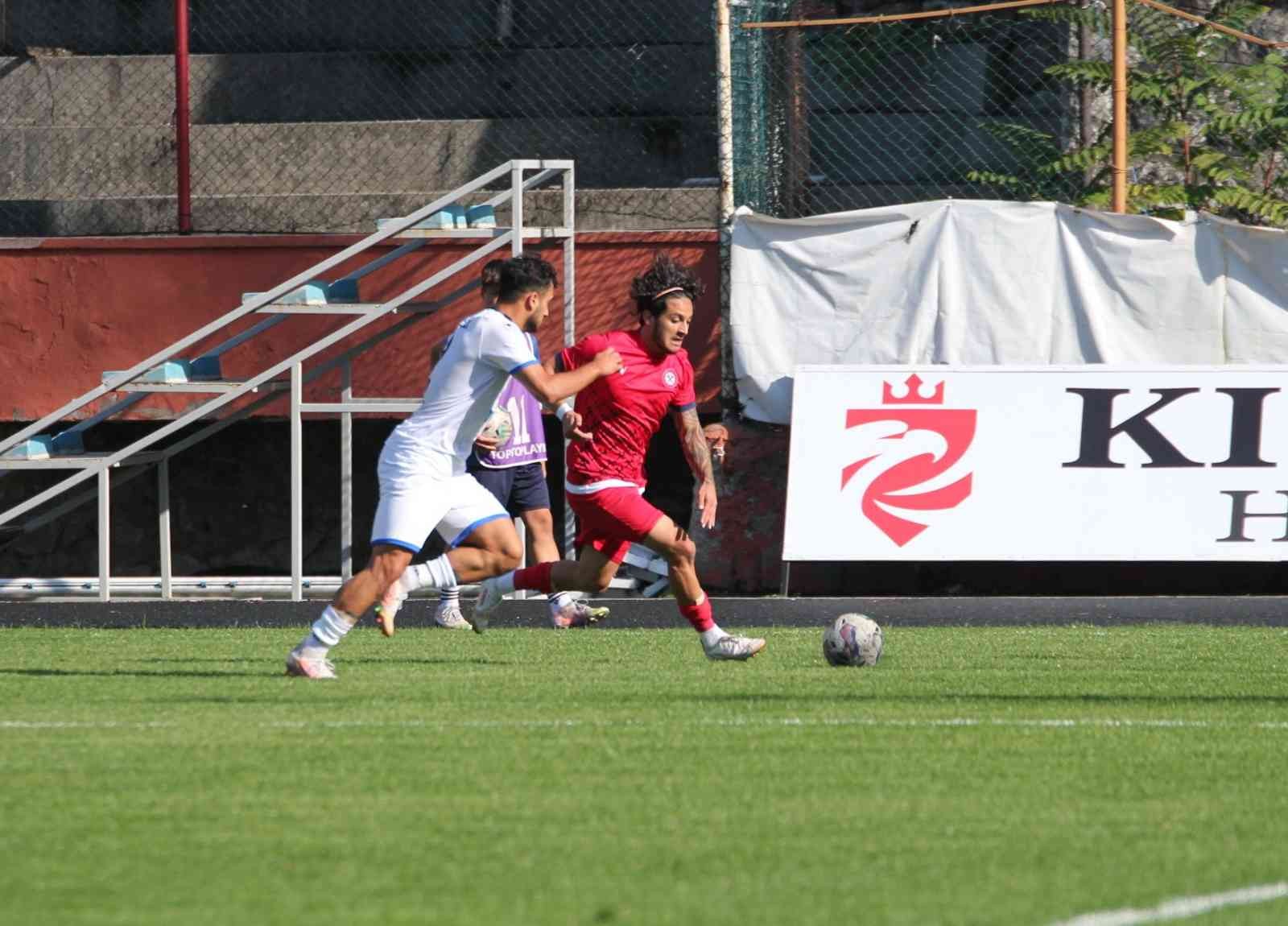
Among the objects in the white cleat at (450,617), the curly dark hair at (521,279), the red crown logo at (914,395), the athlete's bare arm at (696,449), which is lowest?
the white cleat at (450,617)

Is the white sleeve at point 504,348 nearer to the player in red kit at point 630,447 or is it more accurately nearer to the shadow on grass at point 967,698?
the player in red kit at point 630,447

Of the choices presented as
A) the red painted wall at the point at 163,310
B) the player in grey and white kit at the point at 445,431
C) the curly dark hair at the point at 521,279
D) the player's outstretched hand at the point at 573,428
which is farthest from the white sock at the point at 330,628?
the red painted wall at the point at 163,310

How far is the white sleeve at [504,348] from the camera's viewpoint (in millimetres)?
8672

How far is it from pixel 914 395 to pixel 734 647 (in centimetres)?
535

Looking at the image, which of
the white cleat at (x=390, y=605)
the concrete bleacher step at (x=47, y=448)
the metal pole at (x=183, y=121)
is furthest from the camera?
the metal pole at (x=183, y=121)

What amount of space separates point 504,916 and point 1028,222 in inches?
438

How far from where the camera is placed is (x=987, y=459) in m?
14.1

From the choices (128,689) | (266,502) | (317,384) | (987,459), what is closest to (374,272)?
(317,384)

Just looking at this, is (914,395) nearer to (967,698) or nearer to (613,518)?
(613,518)

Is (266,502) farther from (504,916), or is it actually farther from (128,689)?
(504,916)

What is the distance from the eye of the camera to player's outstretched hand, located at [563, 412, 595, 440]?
9.32m

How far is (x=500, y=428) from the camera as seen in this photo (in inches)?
493

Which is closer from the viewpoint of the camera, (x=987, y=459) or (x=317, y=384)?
(x=987, y=459)

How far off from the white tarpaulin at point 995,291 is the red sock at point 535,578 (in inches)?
195
